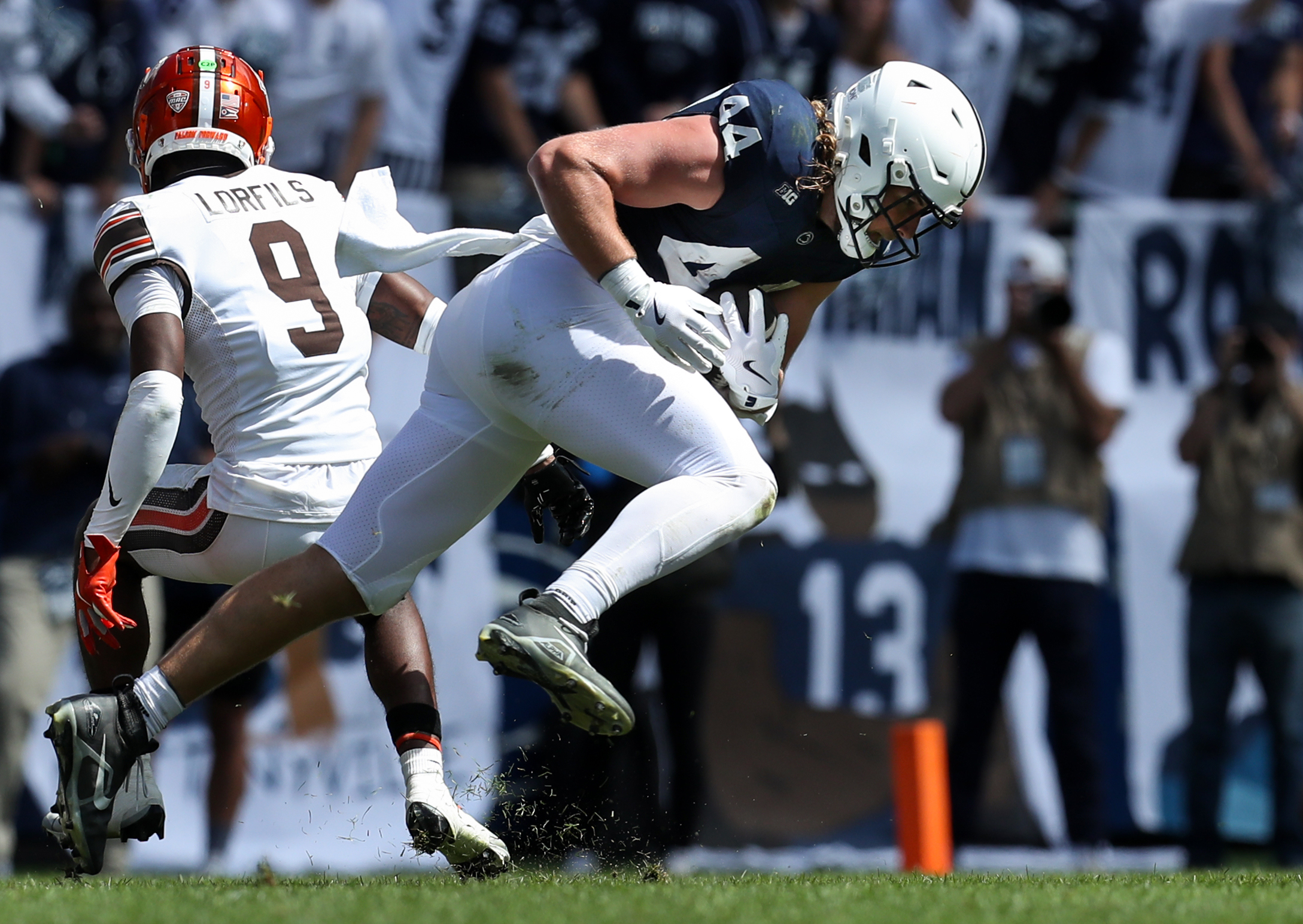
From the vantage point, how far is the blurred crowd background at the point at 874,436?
5762 millimetres

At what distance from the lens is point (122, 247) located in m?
3.45

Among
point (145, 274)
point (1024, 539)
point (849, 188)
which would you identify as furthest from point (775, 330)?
point (1024, 539)

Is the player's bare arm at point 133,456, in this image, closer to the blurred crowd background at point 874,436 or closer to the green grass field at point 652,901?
the green grass field at point 652,901

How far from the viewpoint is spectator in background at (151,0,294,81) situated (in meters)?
6.08

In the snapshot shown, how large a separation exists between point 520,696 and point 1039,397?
2.32 m

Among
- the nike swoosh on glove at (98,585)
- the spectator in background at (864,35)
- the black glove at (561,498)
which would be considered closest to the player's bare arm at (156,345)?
the nike swoosh on glove at (98,585)

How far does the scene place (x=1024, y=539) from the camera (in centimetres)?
612

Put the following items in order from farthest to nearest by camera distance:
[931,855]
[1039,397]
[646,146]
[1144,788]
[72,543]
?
[1144,788]
[1039,397]
[72,543]
[931,855]
[646,146]

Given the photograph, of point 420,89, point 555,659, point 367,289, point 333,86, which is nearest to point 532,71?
point 420,89

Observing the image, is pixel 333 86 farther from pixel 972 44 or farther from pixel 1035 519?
pixel 1035 519

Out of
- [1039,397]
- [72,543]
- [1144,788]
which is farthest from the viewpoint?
[1144,788]

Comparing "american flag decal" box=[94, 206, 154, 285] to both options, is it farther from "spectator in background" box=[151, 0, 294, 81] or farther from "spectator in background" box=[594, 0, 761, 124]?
"spectator in background" box=[594, 0, 761, 124]

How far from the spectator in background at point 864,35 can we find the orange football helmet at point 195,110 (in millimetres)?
3448

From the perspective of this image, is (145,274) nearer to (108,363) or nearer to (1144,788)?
(108,363)
